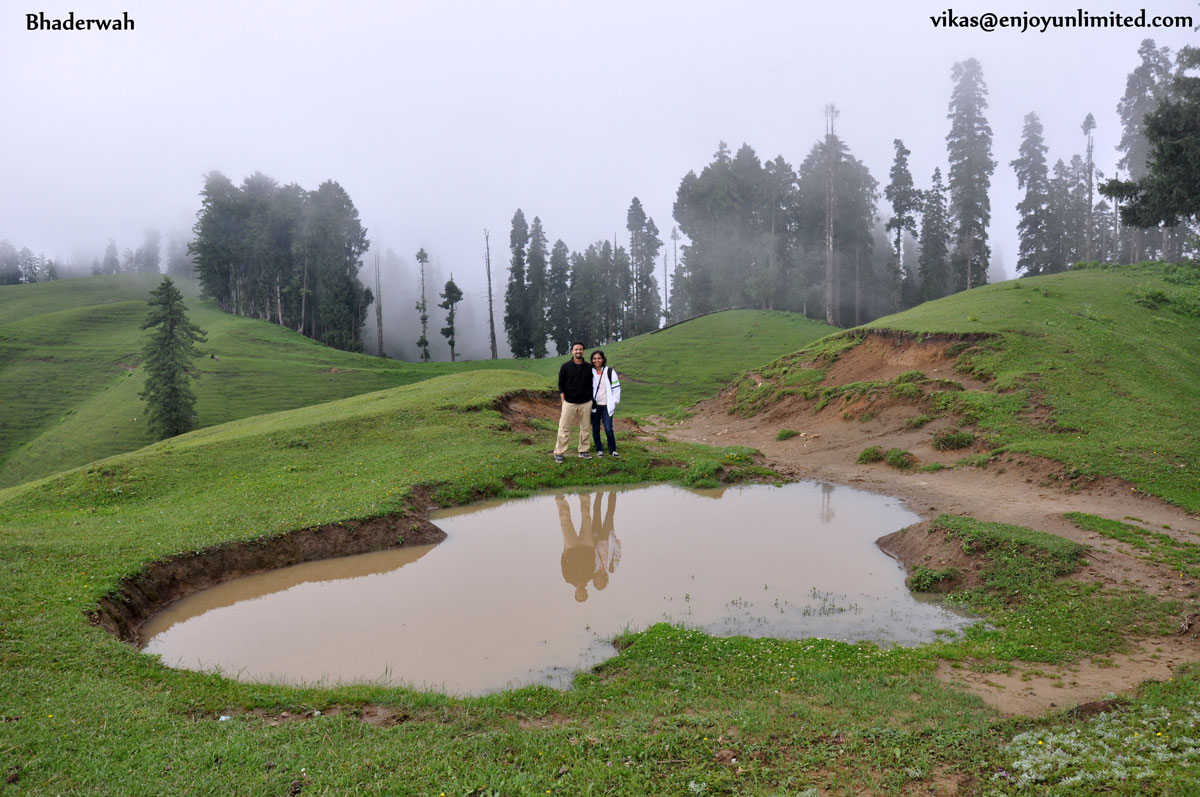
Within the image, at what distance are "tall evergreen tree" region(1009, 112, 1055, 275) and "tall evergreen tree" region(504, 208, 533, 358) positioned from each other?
46847 mm

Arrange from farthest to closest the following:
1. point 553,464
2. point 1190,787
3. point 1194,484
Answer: point 553,464
point 1194,484
point 1190,787

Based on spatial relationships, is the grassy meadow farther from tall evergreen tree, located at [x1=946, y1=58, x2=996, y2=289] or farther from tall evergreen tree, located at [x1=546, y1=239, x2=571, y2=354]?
tall evergreen tree, located at [x1=546, y1=239, x2=571, y2=354]

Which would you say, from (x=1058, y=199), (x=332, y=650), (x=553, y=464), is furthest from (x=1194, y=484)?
(x=1058, y=199)

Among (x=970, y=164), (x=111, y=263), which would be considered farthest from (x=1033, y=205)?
(x=111, y=263)

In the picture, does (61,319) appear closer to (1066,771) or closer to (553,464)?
(553,464)

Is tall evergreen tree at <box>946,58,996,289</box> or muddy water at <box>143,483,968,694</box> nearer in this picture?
muddy water at <box>143,483,968,694</box>

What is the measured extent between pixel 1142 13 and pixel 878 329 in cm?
1178

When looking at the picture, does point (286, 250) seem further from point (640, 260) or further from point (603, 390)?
point (603, 390)

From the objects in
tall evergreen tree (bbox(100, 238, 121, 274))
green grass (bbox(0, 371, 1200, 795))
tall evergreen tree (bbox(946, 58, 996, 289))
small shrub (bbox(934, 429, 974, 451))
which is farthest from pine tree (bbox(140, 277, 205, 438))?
tall evergreen tree (bbox(100, 238, 121, 274))

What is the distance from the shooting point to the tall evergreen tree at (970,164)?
5509 centimetres

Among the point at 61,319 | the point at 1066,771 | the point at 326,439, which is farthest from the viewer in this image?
the point at 61,319

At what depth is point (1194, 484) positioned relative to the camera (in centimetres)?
1147

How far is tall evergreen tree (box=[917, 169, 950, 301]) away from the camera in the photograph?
60062 millimetres

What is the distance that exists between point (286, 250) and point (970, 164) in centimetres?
6654
